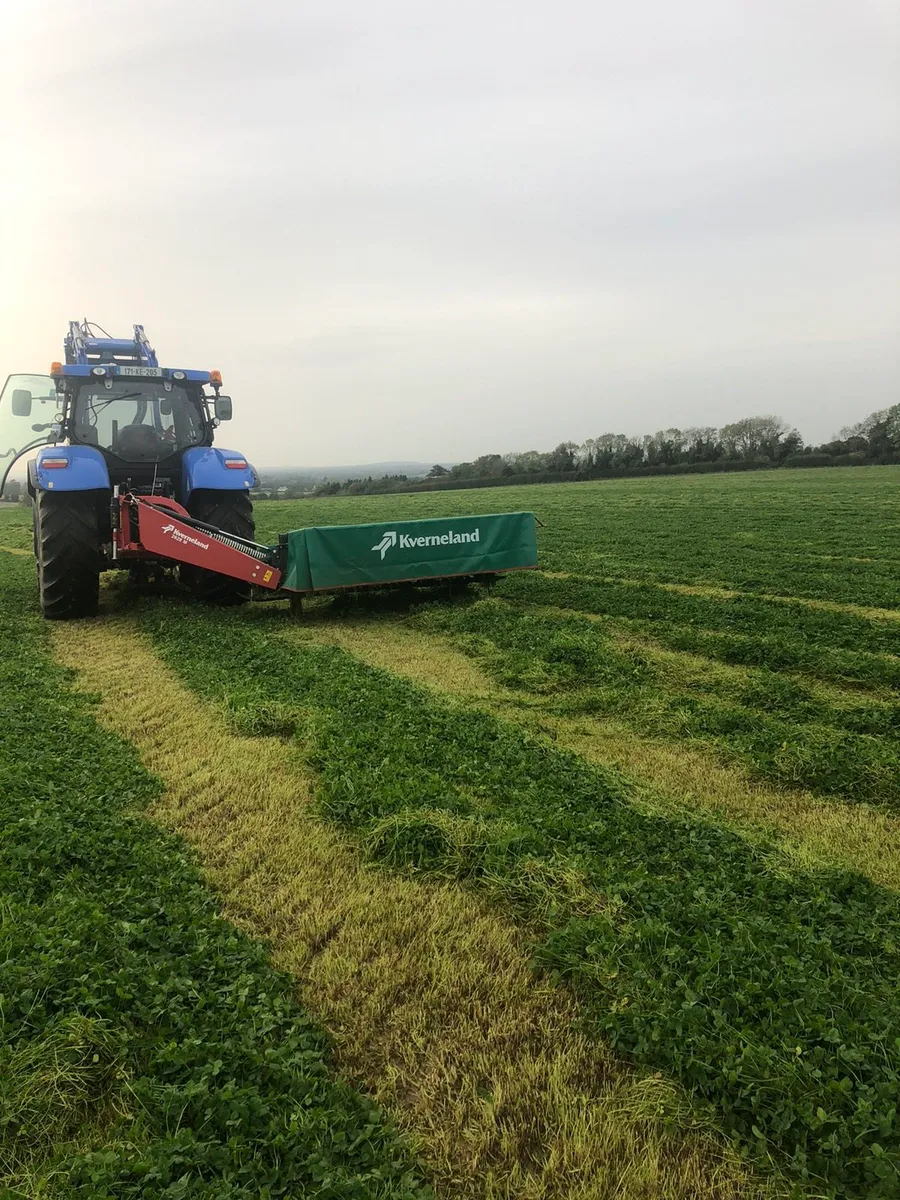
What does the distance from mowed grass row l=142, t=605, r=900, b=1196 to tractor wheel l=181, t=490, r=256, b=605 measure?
4.38 meters

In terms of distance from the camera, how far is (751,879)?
336 cm

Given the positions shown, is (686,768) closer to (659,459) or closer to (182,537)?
(182,537)

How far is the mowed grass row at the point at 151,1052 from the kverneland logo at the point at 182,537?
500 centimetres

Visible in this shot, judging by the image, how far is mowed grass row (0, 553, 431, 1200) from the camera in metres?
1.99

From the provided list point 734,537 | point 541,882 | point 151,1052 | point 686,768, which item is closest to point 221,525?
point 686,768

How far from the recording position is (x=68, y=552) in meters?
8.36

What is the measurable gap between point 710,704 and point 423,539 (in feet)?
14.5

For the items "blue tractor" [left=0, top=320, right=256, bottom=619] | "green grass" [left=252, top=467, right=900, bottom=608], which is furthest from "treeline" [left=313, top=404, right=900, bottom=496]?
"blue tractor" [left=0, top=320, right=256, bottom=619]

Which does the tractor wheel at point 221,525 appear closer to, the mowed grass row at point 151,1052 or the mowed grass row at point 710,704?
the mowed grass row at point 710,704

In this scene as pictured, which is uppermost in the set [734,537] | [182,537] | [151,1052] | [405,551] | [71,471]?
[71,471]

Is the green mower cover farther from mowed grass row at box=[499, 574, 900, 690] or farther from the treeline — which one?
the treeline

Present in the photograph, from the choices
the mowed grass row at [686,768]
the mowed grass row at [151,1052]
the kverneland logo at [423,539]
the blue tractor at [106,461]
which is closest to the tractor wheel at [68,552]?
the blue tractor at [106,461]

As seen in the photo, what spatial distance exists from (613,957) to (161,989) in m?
1.66

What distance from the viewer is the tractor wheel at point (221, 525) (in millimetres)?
9250
